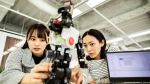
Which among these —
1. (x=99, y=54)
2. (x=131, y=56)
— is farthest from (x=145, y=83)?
(x=99, y=54)

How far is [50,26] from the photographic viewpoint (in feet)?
2.67

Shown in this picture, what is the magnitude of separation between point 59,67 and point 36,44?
1.71ft

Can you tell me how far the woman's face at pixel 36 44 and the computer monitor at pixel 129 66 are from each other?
520mm

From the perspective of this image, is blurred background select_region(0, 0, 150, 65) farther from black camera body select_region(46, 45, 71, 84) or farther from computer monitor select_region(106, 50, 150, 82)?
black camera body select_region(46, 45, 71, 84)

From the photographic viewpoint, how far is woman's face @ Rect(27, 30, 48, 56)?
47.5 inches

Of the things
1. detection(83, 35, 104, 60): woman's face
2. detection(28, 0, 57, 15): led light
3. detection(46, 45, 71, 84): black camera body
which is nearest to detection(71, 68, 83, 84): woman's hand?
detection(46, 45, 71, 84): black camera body

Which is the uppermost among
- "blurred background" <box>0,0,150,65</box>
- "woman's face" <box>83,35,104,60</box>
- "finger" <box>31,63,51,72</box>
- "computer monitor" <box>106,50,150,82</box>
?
"blurred background" <box>0,0,150,65</box>

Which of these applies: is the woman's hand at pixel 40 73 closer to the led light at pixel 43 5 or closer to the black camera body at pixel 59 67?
the black camera body at pixel 59 67

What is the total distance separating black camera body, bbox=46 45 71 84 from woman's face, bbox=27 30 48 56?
1.55ft

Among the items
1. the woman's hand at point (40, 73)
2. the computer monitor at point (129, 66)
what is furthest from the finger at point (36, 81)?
the computer monitor at point (129, 66)

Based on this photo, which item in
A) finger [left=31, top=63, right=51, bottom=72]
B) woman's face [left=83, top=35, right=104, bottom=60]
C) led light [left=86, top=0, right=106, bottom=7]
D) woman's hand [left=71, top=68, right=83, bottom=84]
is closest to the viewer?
finger [left=31, top=63, right=51, bottom=72]

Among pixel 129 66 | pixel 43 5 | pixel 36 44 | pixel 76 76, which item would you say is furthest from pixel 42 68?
pixel 43 5

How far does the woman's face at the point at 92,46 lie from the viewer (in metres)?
1.46

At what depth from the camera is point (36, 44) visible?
1.20m
